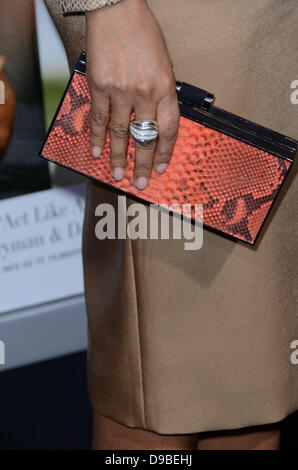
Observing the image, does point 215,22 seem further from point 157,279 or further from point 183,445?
point 183,445

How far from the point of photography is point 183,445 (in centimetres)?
73

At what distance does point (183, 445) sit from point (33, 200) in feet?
1.87

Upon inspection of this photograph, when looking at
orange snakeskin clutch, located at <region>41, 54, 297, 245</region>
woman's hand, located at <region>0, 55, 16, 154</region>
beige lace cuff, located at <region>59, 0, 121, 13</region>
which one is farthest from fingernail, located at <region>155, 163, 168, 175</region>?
woman's hand, located at <region>0, 55, 16, 154</region>

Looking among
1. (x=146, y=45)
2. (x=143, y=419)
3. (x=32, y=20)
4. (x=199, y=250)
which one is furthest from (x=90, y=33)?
(x=32, y=20)

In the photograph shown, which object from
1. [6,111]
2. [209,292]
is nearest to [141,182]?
[209,292]

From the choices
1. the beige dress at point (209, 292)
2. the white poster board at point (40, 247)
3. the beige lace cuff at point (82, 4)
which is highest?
the beige lace cuff at point (82, 4)

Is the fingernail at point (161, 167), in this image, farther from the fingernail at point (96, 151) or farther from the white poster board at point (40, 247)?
the white poster board at point (40, 247)

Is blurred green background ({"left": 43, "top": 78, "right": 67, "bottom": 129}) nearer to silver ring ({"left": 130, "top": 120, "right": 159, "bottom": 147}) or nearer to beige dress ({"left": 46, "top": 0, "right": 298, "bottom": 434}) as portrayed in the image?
beige dress ({"left": 46, "top": 0, "right": 298, "bottom": 434})

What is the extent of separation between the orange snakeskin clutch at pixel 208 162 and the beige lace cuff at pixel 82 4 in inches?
2.0

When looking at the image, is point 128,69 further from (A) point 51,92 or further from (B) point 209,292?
(A) point 51,92

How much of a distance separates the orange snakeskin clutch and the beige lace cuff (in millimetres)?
50

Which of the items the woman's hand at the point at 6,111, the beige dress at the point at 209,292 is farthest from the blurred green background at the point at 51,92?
the beige dress at the point at 209,292

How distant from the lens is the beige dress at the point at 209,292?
583mm

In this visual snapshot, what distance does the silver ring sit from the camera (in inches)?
21.8
